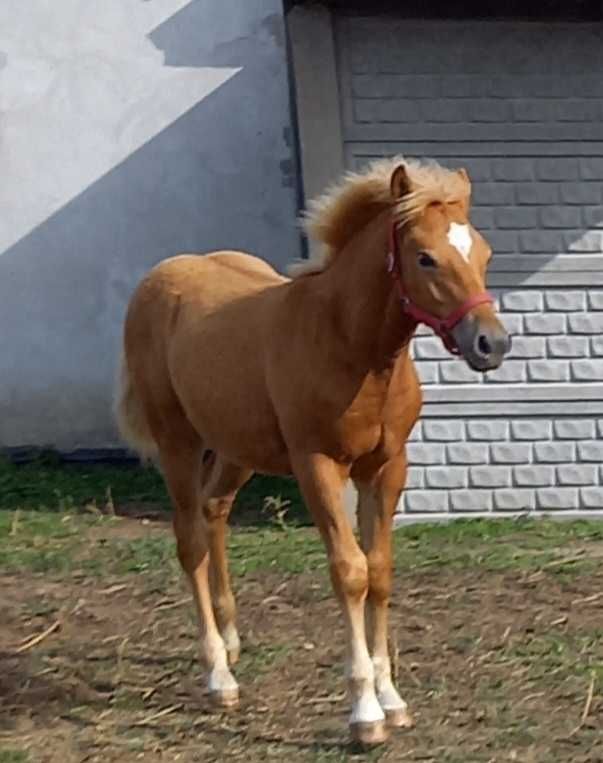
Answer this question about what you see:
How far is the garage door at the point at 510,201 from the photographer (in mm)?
8000

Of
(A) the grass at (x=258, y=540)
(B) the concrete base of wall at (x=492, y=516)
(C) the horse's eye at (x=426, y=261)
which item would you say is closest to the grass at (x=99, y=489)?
(A) the grass at (x=258, y=540)

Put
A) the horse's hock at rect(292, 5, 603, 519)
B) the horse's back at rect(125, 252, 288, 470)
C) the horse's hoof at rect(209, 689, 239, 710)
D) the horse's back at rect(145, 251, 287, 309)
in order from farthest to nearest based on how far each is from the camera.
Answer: the horse's hock at rect(292, 5, 603, 519)
the horse's back at rect(145, 251, 287, 309)
the horse's hoof at rect(209, 689, 239, 710)
the horse's back at rect(125, 252, 288, 470)

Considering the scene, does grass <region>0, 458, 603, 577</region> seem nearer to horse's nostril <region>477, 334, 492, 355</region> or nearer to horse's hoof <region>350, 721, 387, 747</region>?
horse's hoof <region>350, 721, 387, 747</region>

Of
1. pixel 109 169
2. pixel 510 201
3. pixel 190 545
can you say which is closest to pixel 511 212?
pixel 510 201

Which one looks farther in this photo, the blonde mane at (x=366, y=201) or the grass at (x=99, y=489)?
the grass at (x=99, y=489)

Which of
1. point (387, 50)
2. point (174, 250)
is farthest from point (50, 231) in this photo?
point (387, 50)

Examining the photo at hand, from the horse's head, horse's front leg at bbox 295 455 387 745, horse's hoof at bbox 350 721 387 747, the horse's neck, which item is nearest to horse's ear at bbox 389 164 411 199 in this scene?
the horse's head

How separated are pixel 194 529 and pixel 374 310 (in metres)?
1.29

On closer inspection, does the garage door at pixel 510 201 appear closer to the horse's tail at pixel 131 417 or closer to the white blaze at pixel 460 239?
the horse's tail at pixel 131 417

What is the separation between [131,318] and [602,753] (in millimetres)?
2409

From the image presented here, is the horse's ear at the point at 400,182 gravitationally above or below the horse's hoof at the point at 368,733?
above

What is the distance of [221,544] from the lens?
18.3 ft

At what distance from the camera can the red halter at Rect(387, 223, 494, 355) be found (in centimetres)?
419

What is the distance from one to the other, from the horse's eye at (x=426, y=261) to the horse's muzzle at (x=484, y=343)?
0.21 m
